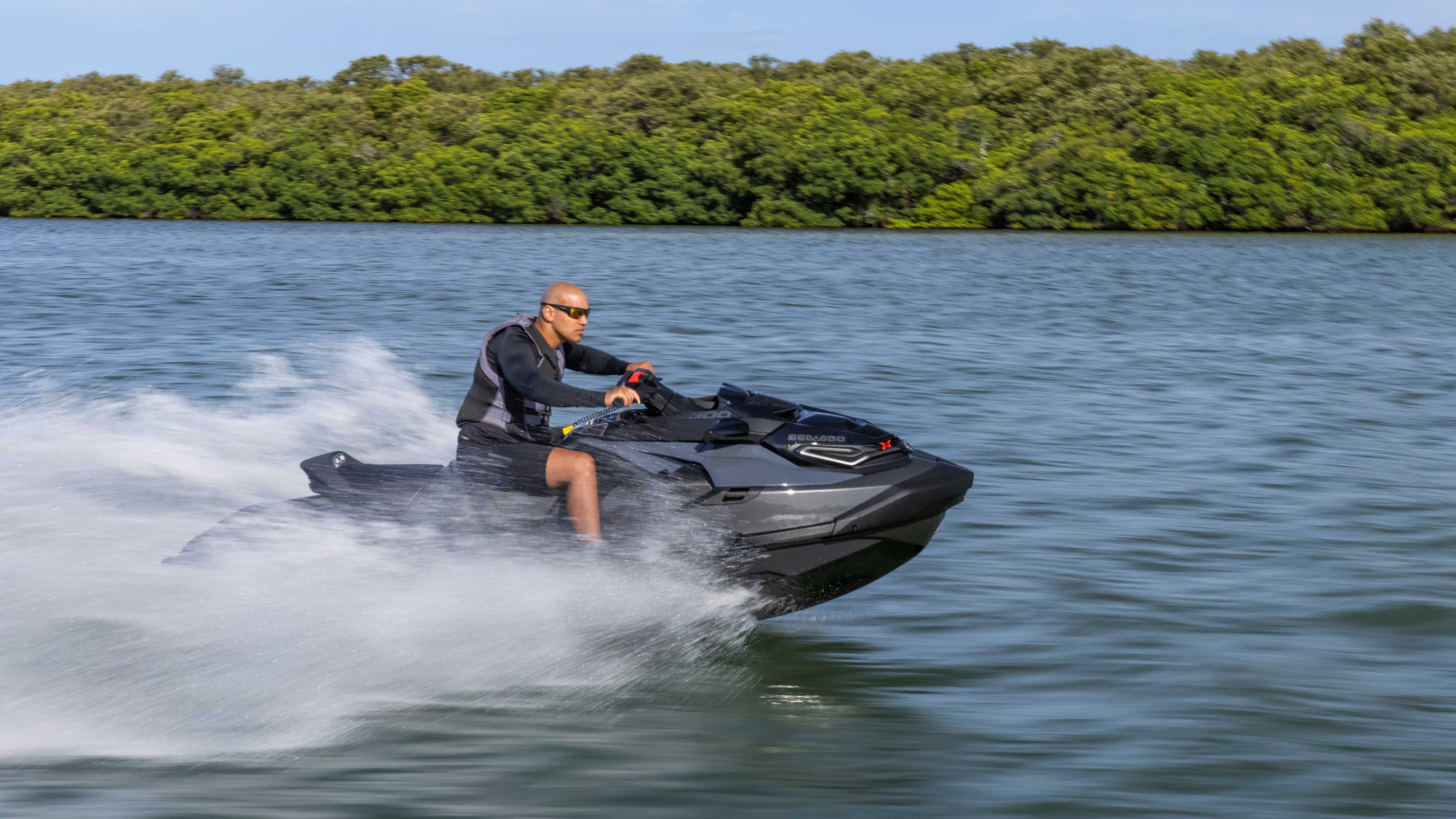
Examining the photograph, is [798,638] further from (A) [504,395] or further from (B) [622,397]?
(A) [504,395]

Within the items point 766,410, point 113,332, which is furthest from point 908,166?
point 766,410

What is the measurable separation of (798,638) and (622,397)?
1.16 meters

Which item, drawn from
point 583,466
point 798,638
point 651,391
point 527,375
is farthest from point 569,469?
point 798,638

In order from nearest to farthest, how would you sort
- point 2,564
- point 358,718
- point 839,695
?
point 358,718
point 839,695
point 2,564

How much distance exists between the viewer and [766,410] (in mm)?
4836

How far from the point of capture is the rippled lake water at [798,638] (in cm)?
389

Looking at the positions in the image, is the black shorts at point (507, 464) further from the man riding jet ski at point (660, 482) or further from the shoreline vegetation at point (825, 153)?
the shoreline vegetation at point (825, 153)

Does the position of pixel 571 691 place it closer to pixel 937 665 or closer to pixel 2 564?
pixel 937 665

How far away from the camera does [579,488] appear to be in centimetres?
464

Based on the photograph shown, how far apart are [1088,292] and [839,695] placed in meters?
18.4

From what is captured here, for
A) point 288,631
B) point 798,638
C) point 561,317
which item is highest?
point 561,317

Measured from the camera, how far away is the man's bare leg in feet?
15.2

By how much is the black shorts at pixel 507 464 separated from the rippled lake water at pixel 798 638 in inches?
10.4

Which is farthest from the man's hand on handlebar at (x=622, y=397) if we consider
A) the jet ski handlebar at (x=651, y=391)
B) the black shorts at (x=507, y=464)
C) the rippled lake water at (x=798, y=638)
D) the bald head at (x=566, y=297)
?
the rippled lake water at (x=798, y=638)
